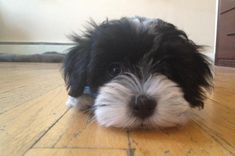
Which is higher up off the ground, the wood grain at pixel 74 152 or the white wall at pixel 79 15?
the white wall at pixel 79 15

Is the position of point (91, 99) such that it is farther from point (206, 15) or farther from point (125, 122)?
point (206, 15)

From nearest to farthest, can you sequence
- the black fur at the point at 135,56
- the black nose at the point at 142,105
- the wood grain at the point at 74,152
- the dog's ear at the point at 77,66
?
1. the wood grain at the point at 74,152
2. the black nose at the point at 142,105
3. the black fur at the point at 135,56
4. the dog's ear at the point at 77,66

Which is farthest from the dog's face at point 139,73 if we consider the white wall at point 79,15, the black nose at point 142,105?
the white wall at point 79,15

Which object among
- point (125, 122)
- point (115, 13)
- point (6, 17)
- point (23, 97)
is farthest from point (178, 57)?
A: point (6, 17)

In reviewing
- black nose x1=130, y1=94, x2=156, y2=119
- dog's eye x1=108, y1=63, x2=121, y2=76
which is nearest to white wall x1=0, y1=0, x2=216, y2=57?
dog's eye x1=108, y1=63, x2=121, y2=76

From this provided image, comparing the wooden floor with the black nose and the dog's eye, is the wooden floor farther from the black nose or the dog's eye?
the dog's eye

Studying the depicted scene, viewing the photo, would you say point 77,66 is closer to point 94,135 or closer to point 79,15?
point 94,135

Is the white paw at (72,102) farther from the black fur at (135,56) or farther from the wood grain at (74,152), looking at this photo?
the wood grain at (74,152)
